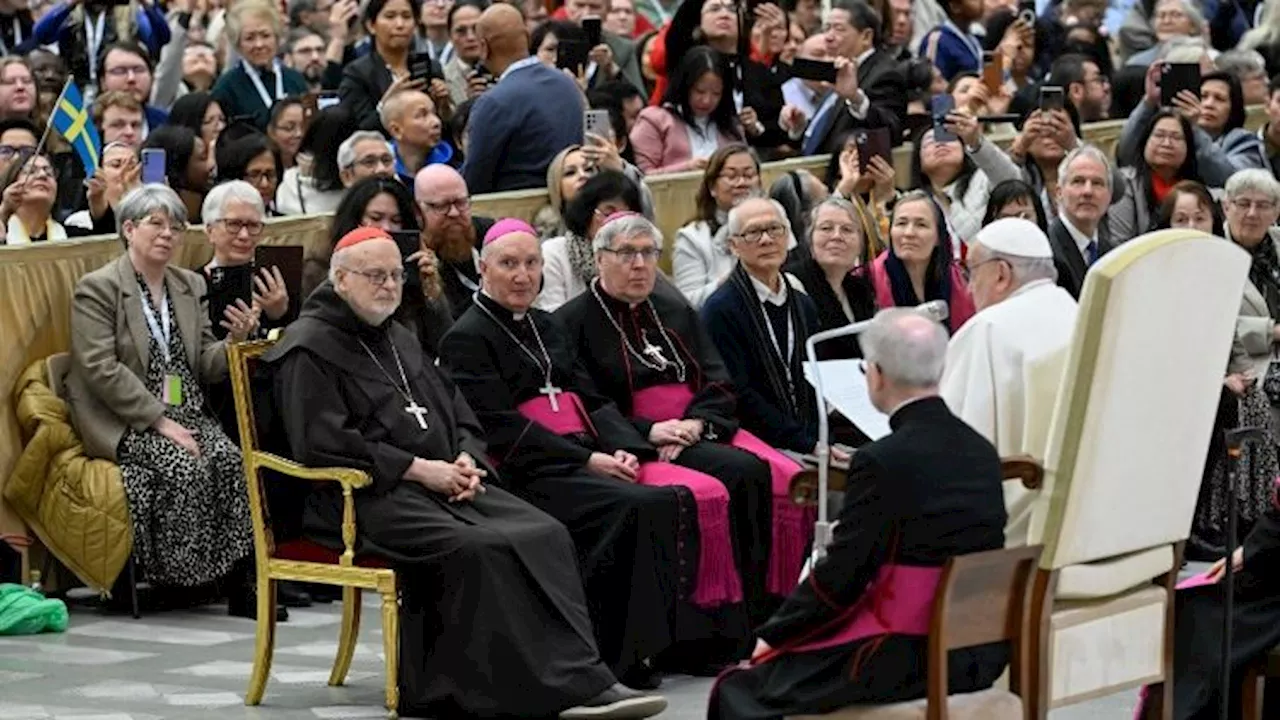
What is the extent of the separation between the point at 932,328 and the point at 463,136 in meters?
6.26

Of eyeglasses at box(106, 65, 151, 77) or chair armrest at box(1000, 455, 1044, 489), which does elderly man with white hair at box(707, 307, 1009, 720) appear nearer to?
chair armrest at box(1000, 455, 1044, 489)

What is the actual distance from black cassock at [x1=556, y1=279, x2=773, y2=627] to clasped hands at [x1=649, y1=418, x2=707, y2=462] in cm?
3

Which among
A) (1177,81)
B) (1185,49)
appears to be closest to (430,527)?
(1177,81)

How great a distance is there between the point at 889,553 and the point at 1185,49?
9492mm

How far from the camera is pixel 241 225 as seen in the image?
1072 cm

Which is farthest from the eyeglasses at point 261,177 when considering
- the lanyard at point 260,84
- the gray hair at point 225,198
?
the lanyard at point 260,84

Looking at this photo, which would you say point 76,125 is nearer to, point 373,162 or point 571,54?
point 373,162

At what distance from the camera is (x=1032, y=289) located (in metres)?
8.42

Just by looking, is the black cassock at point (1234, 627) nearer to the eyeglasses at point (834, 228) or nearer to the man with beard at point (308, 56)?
the eyeglasses at point (834, 228)

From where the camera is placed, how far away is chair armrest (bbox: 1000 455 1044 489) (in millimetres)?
7609

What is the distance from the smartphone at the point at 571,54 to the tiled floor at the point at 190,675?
362 cm

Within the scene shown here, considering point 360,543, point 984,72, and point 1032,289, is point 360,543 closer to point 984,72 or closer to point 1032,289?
point 1032,289

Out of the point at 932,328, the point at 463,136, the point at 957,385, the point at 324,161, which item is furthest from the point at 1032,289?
the point at 463,136

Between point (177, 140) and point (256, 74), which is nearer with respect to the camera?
point (177, 140)
